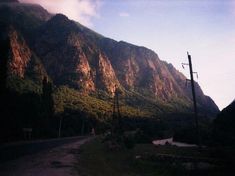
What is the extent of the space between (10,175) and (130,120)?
114911mm

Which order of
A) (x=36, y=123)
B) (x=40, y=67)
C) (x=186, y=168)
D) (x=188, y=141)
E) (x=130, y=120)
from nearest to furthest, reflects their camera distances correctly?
(x=186, y=168)
(x=188, y=141)
(x=36, y=123)
(x=130, y=120)
(x=40, y=67)

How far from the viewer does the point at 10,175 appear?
15109 millimetres

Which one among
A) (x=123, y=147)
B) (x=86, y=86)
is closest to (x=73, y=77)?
(x=86, y=86)

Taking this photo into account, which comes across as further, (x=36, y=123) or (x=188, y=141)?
(x=36, y=123)

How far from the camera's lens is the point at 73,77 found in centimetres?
19788

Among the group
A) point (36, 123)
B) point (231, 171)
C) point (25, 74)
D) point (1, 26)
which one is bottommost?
point (231, 171)

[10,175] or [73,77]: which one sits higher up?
[73,77]

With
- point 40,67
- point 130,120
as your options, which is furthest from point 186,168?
point 40,67

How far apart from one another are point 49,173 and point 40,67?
483 feet

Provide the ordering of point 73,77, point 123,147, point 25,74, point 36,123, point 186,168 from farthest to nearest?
point 73,77 → point 25,74 → point 36,123 → point 123,147 → point 186,168

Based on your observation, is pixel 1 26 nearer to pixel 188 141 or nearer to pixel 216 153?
pixel 188 141

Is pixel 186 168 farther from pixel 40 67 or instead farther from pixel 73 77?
pixel 73 77

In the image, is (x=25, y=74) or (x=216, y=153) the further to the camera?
(x=25, y=74)

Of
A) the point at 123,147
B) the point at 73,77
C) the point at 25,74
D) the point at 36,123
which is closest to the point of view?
the point at 123,147
